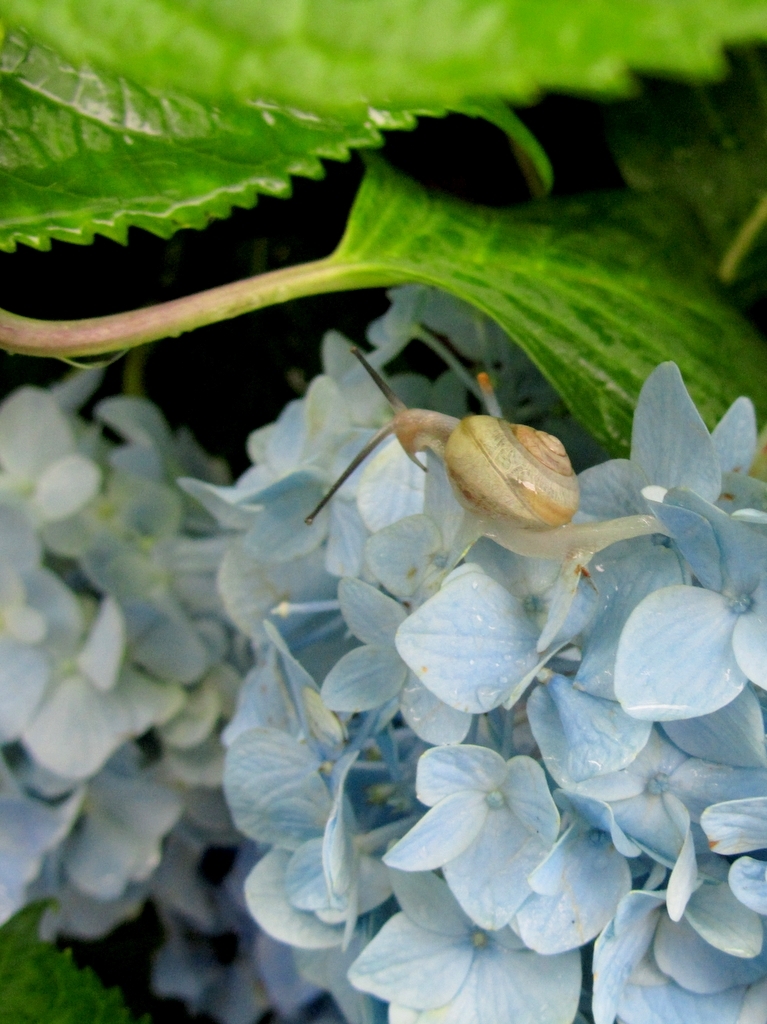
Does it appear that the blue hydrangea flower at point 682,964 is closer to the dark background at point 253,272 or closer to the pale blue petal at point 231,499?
the pale blue petal at point 231,499

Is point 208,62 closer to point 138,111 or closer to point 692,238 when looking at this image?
point 138,111

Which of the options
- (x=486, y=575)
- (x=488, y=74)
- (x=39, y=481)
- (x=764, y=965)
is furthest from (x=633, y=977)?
(x=39, y=481)

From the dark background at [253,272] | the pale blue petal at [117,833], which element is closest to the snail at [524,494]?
the dark background at [253,272]

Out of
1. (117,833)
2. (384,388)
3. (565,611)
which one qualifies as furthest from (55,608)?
(565,611)

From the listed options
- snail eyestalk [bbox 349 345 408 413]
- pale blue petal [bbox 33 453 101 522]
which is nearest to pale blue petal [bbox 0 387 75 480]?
pale blue petal [bbox 33 453 101 522]

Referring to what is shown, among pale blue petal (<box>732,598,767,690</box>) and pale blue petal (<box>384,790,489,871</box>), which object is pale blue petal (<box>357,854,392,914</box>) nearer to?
pale blue petal (<box>384,790,489,871</box>)

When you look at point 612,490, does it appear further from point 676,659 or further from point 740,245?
point 740,245
